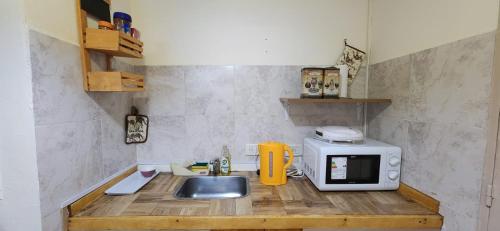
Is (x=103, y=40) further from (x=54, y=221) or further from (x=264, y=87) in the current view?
(x=264, y=87)

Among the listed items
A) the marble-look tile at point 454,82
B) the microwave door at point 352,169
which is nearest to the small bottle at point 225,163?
the microwave door at point 352,169

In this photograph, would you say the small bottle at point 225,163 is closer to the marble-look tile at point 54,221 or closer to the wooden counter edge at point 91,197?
the wooden counter edge at point 91,197

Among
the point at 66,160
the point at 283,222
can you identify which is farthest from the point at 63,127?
the point at 283,222

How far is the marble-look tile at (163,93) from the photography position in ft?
5.24

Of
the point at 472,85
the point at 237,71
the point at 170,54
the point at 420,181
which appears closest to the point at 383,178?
the point at 420,181

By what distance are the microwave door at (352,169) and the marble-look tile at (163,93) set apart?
1.07 m

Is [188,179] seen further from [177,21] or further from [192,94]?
[177,21]

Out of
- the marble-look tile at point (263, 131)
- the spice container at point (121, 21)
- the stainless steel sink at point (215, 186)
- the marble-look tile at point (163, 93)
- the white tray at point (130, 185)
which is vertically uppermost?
the spice container at point (121, 21)

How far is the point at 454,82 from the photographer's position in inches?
37.2

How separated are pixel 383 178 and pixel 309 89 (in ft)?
2.22

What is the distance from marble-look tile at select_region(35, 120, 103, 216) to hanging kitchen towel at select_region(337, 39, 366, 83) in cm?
163

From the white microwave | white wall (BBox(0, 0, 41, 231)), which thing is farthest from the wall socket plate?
white wall (BBox(0, 0, 41, 231))

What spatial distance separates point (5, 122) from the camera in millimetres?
824

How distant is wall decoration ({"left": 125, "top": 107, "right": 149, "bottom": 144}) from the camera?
60.8 inches
